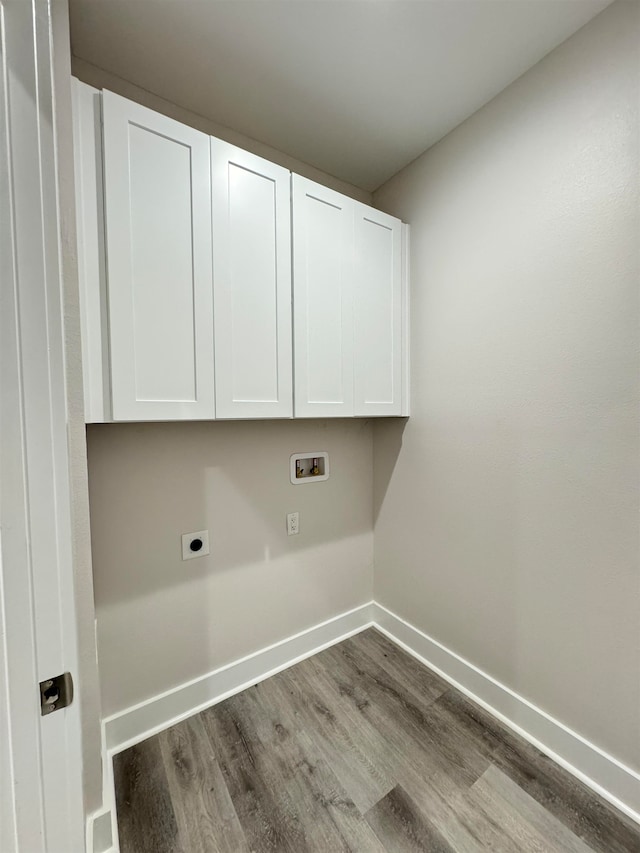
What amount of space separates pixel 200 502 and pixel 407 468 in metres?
1.07

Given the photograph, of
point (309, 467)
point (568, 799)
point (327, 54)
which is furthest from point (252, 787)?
point (327, 54)

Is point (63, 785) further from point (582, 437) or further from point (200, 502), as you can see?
point (582, 437)

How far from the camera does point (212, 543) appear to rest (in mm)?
1555

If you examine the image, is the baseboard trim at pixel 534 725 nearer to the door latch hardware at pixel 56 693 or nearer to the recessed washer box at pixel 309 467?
the recessed washer box at pixel 309 467

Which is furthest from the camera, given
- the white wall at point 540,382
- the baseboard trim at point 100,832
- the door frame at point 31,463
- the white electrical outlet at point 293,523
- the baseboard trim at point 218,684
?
the white electrical outlet at point 293,523

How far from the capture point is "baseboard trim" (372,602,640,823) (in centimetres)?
114

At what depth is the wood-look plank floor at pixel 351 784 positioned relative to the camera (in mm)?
1050

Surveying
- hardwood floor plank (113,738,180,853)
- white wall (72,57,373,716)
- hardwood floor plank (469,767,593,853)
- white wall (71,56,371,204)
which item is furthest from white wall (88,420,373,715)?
white wall (71,56,371,204)

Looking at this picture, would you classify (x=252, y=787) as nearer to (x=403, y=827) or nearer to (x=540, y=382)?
(x=403, y=827)

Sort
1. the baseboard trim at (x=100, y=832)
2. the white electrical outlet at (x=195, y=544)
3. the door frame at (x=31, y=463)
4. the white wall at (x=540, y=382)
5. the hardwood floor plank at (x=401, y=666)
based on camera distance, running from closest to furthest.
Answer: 1. the door frame at (x=31, y=463)
2. the baseboard trim at (x=100, y=832)
3. the white wall at (x=540, y=382)
4. the white electrical outlet at (x=195, y=544)
5. the hardwood floor plank at (x=401, y=666)

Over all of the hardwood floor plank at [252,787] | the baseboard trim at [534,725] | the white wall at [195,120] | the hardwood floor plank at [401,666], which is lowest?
the hardwood floor plank at [401,666]

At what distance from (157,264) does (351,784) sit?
190 centimetres

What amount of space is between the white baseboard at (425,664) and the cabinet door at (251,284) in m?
1.23

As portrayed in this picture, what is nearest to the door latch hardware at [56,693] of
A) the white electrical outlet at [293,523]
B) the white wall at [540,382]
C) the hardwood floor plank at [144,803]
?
the hardwood floor plank at [144,803]
